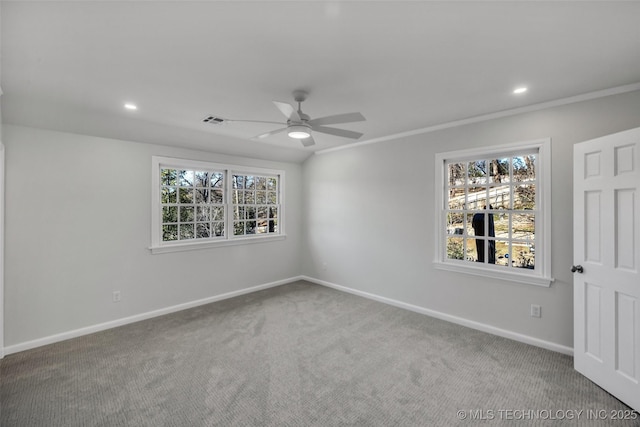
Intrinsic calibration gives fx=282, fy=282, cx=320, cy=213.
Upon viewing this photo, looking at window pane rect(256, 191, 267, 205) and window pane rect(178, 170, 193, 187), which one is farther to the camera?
window pane rect(256, 191, 267, 205)

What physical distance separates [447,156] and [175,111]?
10.8ft

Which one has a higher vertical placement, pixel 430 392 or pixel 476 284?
pixel 476 284

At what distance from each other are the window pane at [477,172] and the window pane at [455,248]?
760mm

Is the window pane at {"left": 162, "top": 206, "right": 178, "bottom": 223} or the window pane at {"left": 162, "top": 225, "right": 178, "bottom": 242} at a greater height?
the window pane at {"left": 162, "top": 206, "right": 178, "bottom": 223}

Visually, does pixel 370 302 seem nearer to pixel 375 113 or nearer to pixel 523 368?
pixel 523 368

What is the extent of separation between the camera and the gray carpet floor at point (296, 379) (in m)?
2.00

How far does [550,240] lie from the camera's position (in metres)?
2.93

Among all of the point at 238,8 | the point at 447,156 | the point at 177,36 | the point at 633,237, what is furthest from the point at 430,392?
the point at 177,36

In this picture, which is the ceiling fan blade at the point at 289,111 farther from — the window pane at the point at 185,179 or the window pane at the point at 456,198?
the window pane at the point at 185,179

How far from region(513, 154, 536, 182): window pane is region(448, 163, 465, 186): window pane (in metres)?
0.57

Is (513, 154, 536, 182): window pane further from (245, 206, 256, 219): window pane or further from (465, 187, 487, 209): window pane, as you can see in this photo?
(245, 206, 256, 219): window pane

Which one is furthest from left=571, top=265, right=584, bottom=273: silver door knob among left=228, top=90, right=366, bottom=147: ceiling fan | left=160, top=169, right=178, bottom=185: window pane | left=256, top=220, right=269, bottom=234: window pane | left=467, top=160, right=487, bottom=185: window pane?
left=160, top=169, right=178, bottom=185: window pane

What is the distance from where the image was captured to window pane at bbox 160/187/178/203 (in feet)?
13.3

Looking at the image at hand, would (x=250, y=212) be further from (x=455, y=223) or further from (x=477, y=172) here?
(x=477, y=172)
